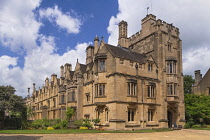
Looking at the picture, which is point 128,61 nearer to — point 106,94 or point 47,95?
point 106,94

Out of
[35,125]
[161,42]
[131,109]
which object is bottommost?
[35,125]

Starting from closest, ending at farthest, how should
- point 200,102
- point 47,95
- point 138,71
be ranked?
point 138,71
point 200,102
point 47,95

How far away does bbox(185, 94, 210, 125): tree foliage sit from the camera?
120 ft

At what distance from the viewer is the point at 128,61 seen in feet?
103

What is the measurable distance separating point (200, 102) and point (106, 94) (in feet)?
65.7

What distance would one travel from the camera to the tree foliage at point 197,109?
120ft

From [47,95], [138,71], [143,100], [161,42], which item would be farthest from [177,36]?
[47,95]

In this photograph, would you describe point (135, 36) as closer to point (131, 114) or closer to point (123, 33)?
point (123, 33)

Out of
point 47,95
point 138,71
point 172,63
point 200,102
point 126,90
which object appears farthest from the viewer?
point 47,95

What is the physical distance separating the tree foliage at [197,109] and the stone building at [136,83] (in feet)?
8.12

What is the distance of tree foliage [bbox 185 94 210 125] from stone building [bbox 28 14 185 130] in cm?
248

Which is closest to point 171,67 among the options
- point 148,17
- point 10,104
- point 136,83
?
point 136,83

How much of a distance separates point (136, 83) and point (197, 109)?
14191 millimetres

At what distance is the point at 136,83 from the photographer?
31.2m
